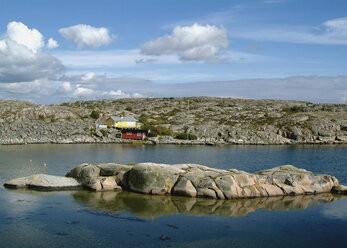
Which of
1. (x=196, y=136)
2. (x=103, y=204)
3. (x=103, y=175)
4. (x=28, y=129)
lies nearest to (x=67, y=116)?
(x=28, y=129)

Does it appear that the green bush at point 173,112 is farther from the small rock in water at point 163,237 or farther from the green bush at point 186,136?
the small rock in water at point 163,237

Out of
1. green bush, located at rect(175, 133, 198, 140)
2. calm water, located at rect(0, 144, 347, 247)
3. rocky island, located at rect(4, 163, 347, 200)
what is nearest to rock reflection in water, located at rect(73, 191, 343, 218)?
calm water, located at rect(0, 144, 347, 247)

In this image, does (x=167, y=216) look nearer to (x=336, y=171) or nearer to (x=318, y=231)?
(x=318, y=231)

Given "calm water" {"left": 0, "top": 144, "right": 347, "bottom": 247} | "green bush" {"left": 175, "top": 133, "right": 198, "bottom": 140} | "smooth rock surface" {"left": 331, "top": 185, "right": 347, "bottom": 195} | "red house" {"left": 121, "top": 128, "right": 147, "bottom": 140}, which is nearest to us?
"calm water" {"left": 0, "top": 144, "right": 347, "bottom": 247}

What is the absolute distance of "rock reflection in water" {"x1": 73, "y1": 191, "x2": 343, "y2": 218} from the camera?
31953mm

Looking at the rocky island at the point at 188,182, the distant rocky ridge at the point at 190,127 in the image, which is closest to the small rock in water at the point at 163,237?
the rocky island at the point at 188,182

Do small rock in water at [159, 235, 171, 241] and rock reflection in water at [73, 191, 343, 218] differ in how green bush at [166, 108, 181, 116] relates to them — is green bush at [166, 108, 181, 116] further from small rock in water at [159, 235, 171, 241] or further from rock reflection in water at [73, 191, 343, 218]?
small rock in water at [159, 235, 171, 241]

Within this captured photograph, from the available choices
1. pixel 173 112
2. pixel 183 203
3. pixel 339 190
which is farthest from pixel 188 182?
pixel 173 112

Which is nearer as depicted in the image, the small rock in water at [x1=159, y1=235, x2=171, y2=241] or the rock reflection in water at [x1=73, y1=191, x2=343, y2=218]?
the small rock in water at [x1=159, y1=235, x2=171, y2=241]

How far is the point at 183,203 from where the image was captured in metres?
34.7

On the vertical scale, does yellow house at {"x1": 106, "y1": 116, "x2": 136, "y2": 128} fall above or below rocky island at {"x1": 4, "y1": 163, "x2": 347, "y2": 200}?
above

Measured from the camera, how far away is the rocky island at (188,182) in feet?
122

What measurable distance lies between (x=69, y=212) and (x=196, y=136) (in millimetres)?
107727

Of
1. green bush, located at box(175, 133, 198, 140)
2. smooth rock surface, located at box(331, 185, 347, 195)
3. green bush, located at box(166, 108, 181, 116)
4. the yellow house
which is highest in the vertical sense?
green bush, located at box(166, 108, 181, 116)
